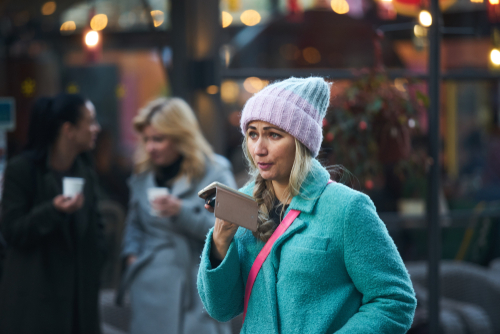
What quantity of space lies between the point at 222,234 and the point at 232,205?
0.43ft

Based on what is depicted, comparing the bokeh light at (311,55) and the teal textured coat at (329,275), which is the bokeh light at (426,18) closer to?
the bokeh light at (311,55)

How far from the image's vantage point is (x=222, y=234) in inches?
72.6

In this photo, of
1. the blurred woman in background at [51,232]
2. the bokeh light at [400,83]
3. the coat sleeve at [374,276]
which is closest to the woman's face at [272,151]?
the coat sleeve at [374,276]

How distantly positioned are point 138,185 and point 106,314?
4.68 ft

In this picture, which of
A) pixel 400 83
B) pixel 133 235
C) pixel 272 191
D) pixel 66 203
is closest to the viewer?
pixel 272 191

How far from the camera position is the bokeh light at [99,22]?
14.9ft

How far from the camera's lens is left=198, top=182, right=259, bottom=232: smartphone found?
68.5 inches

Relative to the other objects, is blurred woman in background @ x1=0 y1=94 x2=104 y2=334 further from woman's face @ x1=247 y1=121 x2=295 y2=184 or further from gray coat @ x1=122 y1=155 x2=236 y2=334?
woman's face @ x1=247 y1=121 x2=295 y2=184

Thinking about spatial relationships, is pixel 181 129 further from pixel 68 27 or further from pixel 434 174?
pixel 434 174

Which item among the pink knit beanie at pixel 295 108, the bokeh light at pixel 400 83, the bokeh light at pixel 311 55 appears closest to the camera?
the pink knit beanie at pixel 295 108

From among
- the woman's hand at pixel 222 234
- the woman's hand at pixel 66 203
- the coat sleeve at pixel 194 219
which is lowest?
the coat sleeve at pixel 194 219

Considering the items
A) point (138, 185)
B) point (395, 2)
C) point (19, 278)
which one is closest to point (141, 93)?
point (138, 185)

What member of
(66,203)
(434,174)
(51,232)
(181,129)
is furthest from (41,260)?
(434,174)

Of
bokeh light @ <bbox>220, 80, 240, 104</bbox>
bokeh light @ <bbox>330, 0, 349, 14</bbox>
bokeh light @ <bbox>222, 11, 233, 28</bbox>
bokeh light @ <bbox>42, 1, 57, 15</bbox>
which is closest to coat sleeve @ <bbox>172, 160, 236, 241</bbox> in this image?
bokeh light @ <bbox>220, 80, 240, 104</bbox>
